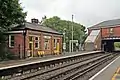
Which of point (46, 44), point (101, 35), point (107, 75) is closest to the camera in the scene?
point (107, 75)

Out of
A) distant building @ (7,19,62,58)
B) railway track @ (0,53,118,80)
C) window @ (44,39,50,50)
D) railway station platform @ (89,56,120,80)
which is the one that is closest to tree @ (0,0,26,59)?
distant building @ (7,19,62,58)

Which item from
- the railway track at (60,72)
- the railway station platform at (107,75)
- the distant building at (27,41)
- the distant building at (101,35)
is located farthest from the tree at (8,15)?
the distant building at (101,35)

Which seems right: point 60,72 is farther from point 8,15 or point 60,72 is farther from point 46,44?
point 46,44

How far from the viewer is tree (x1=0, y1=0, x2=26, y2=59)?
31864 millimetres

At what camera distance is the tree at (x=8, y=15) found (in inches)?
1254

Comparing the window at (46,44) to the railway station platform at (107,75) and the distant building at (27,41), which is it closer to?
the distant building at (27,41)

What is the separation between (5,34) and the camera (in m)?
35.7

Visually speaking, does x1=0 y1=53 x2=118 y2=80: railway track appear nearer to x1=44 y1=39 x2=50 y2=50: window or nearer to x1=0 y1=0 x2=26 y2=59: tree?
x1=44 y1=39 x2=50 y2=50: window

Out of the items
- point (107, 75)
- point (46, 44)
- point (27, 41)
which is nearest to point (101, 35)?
point (46, 44)

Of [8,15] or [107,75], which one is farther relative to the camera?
[8,15]

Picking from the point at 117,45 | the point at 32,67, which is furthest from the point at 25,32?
the point at 117,45

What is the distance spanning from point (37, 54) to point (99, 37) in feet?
109

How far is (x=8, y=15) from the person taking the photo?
3253 centimetres

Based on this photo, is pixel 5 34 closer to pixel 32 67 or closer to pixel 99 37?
pixel 32 67
